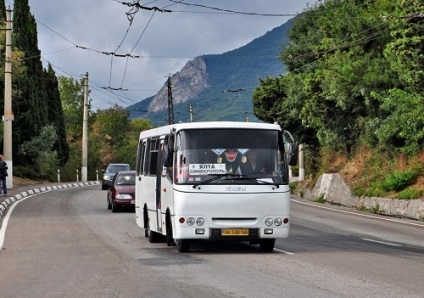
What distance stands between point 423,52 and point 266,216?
15227 mm

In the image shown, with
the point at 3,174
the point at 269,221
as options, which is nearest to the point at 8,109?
the point at 3,174

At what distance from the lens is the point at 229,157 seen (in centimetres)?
1773

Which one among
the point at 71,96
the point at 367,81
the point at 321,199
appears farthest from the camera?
the point at 71,96

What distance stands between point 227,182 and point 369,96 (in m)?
21.1

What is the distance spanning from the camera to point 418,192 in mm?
31766

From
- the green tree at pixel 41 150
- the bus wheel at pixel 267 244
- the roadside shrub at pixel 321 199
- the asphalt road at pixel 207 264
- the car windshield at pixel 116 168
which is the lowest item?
the asphalt road at pixel 207 264

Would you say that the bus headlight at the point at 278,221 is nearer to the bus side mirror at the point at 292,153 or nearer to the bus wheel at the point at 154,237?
the bus side mirror at the point at 292,153

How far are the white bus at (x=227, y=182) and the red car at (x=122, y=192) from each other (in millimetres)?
13983

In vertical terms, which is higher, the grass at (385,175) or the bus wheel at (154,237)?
the grass at (385,175)

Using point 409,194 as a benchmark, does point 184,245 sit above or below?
below

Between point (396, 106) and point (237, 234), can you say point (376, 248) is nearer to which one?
point (237, 234)

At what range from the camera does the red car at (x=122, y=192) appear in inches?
1278

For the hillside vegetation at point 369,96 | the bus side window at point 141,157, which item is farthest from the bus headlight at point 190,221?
the hillside vegetation at point 369,96

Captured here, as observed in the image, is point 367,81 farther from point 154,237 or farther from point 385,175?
point 154,237
